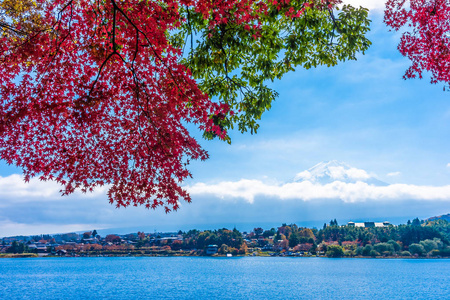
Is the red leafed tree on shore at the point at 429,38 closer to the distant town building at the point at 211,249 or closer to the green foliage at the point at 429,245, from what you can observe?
the green foliage at the point at 429,245

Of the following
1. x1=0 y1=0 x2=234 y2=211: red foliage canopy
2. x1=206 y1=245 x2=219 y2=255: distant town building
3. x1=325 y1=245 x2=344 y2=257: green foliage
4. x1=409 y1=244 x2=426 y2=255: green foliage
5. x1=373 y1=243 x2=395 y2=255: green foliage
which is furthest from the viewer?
x1=206 y1=245 x2=219 y2=255: distant town building

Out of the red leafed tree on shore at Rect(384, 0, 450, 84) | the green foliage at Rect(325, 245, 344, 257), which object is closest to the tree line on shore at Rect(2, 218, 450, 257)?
the green foliage at Rect(325, 245, 344, 257)

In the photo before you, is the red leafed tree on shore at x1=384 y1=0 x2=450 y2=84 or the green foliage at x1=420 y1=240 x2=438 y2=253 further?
the green foliage at x1=420 y1=240 x2=438 y2=253

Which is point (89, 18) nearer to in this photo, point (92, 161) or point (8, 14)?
point (92, 161)

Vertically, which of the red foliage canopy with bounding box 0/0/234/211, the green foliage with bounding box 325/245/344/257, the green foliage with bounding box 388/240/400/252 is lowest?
the green foliage with bounding box 325/245/344/257

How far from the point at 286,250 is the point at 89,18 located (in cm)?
14961

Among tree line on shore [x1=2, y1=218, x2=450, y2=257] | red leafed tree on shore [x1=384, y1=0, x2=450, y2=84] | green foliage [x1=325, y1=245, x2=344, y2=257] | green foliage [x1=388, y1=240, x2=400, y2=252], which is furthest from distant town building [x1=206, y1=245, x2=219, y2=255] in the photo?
red leafed tree on shore [x1=384, y1=0, x2=450, y2=84]

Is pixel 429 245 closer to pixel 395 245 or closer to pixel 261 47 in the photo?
pixel 395 245

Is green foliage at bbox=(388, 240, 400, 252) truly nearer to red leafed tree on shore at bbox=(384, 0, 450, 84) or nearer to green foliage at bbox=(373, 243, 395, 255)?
green foliage at bbox=(373, 243, 395, 255)

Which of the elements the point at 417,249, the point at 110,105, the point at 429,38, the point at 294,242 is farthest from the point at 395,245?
the point at 110,105

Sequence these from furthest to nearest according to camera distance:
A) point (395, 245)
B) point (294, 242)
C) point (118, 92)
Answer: point (294, 242), point (395, 245), point (118, 92)

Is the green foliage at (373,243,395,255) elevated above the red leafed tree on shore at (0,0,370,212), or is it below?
below

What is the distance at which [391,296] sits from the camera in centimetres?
5562

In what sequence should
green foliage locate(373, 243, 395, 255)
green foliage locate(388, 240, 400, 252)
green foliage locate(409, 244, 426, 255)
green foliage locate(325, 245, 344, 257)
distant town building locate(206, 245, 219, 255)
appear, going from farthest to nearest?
distant town building locate(206, 245, 219, 255) < green foliage locate(325, 245, 344, 257) < green foliage locate(373, 243, 395, 255) < green foliage locate(388, 240, 400, 252) < green foliage locate(409, 244, 426, 255)
